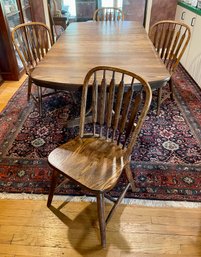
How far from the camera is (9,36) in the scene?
2711 millimetres

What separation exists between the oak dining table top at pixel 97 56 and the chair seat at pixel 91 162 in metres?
0.40

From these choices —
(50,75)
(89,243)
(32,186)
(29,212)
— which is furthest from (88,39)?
(89,243)

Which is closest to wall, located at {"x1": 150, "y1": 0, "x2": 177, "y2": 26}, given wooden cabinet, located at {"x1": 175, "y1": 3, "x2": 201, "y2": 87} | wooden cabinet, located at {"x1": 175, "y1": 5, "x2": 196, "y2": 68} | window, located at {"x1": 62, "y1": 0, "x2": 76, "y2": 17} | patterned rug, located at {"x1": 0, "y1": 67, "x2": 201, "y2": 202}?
wooden cabinet, located at {"x1": 175, "y1": 5, "x2": 196, "y2": 68}

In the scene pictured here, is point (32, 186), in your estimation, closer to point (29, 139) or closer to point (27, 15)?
point (29, 139)

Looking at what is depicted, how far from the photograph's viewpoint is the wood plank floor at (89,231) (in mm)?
1193

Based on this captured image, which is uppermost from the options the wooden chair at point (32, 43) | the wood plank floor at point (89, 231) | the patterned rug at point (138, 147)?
the wooden chair at point (32, 43)

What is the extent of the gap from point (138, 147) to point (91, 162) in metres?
0.81

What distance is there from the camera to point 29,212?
54.7 inches

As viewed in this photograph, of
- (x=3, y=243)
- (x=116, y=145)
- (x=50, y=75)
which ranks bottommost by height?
(x=3, y=243)

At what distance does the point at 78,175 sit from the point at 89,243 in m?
0.45

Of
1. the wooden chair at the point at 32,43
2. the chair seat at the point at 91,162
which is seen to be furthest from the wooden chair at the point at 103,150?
the wooden chair at the point at 32,43

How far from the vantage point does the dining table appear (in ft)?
4.62

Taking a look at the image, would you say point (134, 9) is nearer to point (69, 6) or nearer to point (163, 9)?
point (163, 9)

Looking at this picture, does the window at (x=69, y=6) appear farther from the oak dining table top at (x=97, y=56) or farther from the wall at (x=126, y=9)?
the oak dining table top at (x=97, y=56)
